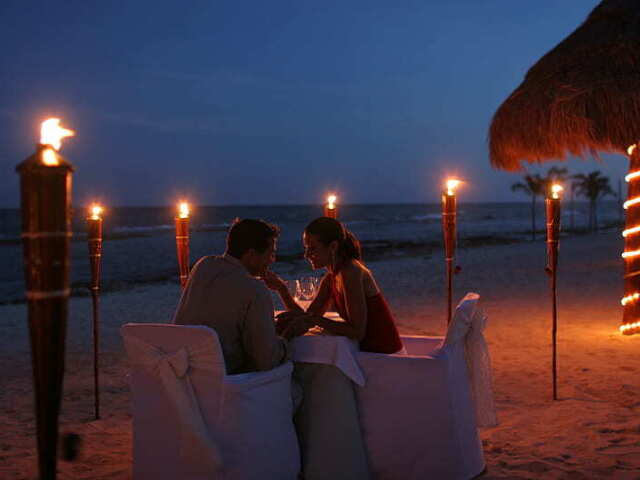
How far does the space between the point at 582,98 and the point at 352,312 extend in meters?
4.25

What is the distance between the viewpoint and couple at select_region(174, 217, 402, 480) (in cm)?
280

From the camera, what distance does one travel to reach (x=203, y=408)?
2721 millimetres

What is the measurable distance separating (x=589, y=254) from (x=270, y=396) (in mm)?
16997

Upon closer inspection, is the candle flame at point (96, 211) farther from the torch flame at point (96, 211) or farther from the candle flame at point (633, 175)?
the candle flame at point (633, 175)

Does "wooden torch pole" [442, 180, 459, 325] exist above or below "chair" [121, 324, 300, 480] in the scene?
above

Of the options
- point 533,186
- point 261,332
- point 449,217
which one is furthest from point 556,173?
point 261,332

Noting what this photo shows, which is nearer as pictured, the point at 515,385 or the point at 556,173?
the point at 515,385

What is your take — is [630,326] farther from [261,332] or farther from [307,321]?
[261,332]

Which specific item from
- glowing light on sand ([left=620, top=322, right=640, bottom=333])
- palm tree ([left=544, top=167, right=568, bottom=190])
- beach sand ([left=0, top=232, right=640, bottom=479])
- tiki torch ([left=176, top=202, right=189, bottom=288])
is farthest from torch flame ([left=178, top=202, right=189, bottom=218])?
palm tree ([left=544, top=167, right=568, bottom=190])

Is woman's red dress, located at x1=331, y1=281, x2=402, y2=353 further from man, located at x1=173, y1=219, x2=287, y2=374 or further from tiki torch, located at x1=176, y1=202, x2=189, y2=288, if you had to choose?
tiki torch, located at x1=176, y1=202, x2=189, y2=288

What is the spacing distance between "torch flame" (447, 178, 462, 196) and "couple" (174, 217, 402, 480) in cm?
119

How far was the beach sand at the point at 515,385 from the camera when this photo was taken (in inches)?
131

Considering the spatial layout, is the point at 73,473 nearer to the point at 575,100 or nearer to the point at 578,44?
the point at 575,100

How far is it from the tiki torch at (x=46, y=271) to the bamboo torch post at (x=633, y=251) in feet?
19.8
